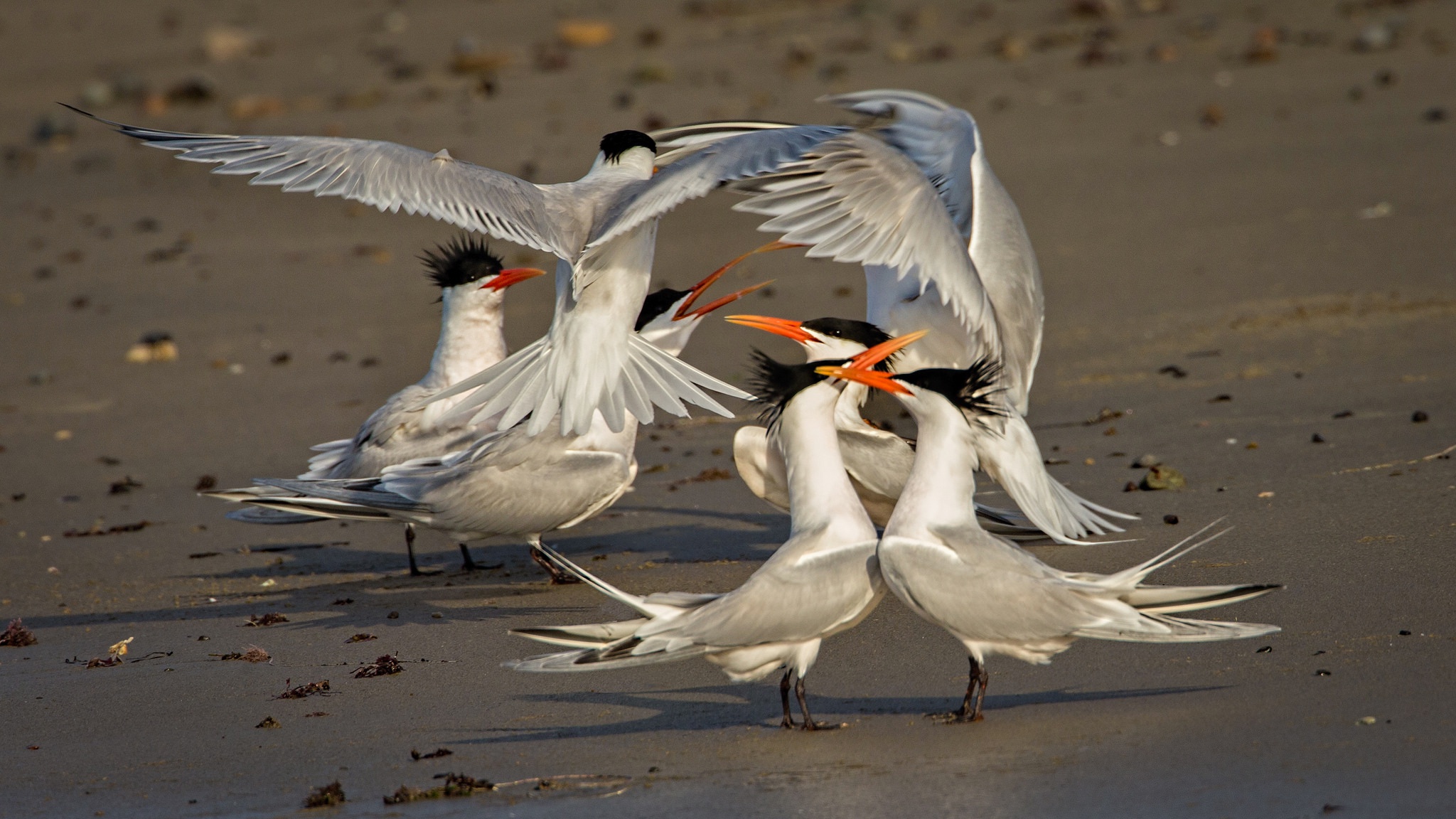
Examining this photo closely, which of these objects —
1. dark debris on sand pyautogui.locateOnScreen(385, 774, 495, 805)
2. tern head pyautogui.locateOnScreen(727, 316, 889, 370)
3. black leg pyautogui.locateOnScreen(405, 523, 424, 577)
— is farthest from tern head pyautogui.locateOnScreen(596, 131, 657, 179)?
dark debris on sand pyautogui.locateOnScreen(385, 774, 495, 805)

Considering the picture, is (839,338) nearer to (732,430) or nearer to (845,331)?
(845,331)

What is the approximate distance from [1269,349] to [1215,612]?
2.89m

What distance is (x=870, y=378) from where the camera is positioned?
11.5ft

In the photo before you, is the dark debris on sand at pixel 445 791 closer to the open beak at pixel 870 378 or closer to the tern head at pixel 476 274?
the open beak at pixel 870 378

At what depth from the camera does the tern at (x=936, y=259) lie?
13.9ft

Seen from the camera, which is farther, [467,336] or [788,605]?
[467,336]

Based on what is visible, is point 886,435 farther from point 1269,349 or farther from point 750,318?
point 1269,349

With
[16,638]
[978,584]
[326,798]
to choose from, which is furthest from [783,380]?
[16,638]

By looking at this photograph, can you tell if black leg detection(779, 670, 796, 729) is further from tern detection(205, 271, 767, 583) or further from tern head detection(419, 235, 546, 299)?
tern head detection(419, 235, 546, 299)

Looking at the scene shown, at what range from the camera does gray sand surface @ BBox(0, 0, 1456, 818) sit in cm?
316

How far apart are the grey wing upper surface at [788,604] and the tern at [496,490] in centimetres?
144

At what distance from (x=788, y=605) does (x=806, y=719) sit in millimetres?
262

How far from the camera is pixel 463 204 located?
439 centimetres

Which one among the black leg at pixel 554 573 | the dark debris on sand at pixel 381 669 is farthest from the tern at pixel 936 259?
the dark debris on sand at pixel 381 669
